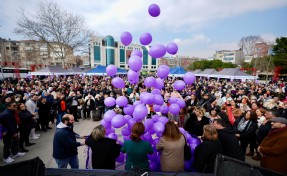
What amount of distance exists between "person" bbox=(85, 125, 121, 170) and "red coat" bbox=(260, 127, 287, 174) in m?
2.39

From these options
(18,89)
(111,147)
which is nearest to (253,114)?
(111,147)

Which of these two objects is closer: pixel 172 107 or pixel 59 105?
pixel 172 107

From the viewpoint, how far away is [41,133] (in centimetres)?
618

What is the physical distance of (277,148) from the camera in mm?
2496

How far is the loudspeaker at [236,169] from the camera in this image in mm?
1879

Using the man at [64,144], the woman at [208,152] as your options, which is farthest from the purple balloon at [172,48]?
the man at [64,144]

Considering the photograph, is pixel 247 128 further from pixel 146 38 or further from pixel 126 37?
pixel 126 37

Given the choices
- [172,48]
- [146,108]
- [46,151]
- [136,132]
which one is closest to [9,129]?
[46,151]

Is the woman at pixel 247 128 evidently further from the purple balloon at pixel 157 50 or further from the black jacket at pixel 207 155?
the purple balloon at pixel 157 50

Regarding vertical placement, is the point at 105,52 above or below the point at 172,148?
above

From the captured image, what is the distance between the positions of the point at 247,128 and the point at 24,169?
461 centimetres

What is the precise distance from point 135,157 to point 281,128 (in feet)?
7.63

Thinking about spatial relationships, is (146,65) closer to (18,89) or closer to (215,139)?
(18,89)

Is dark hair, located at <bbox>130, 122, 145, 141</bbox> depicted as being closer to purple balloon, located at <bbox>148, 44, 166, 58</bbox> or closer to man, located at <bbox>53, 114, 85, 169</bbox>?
man, located at <bbox>53, 114, 85, 169</bbox>
